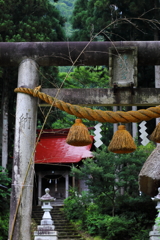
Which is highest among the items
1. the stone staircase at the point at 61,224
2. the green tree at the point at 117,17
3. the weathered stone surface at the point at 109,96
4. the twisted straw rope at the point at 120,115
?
the green tree at the point at 117,17

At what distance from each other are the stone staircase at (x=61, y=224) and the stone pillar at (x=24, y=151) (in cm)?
716

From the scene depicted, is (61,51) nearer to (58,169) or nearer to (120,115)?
(120,115)

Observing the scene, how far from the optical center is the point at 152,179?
18.9 feet

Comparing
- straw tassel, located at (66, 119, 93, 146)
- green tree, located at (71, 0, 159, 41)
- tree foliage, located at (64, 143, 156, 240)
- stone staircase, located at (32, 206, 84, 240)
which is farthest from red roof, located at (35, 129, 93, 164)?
straw tassel, located at (66, 119, 93, 146)

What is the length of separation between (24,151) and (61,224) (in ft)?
27.6

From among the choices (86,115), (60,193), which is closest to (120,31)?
(60,193)

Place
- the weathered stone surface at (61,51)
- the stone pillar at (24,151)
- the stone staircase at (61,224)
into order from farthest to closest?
the stone staircase at (61,224) < the weathered stone surface at (61,51) < the stone pillar at (24,151)

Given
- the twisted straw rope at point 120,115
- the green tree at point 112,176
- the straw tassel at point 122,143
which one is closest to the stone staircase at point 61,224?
the green tree at point 112,176

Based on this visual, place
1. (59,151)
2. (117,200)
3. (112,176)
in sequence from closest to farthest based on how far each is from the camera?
1. (112,176)
2. (117,200)
3. (59,151)

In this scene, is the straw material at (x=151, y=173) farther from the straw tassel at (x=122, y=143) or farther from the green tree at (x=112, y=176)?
the green tree at (x=112, y=176)

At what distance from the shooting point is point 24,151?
432cm

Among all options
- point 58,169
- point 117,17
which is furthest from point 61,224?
point 117,17

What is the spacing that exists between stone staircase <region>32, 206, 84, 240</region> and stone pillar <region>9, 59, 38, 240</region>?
7161mm

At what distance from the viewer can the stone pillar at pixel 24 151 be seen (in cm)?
412
